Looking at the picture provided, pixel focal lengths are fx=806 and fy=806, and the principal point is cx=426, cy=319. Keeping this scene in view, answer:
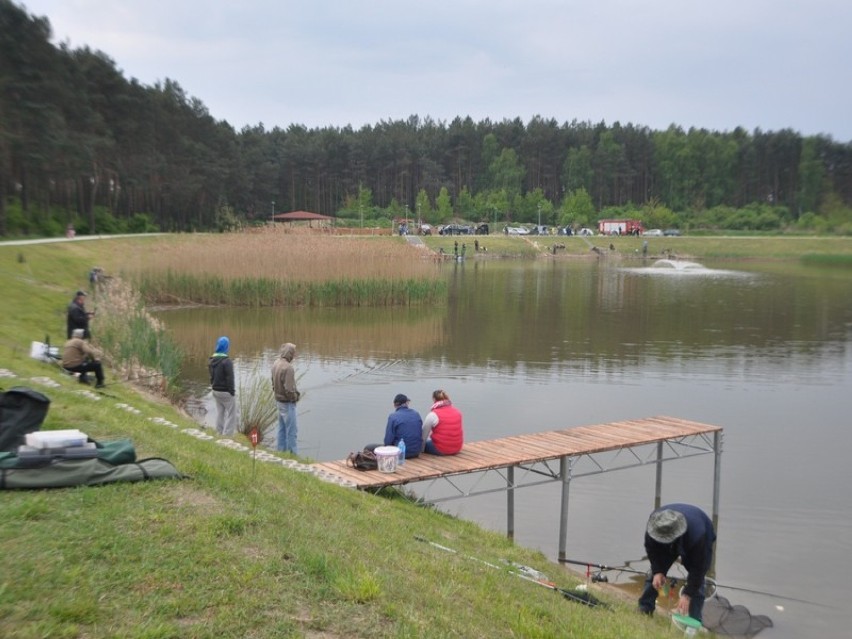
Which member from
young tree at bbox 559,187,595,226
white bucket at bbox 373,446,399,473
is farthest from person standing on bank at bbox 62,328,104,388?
young tree at bbox 559,187,595,226

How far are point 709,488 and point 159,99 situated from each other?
221 ft

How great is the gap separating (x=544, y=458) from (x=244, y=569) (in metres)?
6.51

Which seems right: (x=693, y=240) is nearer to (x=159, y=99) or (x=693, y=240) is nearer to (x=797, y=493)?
(x=159, y=99)

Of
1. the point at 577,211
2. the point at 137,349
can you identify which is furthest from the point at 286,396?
the point at 577,211

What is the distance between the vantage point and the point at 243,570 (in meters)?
5.25

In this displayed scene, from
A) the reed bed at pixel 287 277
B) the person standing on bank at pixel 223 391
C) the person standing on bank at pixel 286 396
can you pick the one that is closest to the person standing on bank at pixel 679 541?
the person standing on bank at pixel 286 396

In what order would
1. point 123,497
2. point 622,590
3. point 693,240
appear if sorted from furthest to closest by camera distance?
point 693,240, point 622,590, point 123,497

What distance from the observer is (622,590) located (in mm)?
9586

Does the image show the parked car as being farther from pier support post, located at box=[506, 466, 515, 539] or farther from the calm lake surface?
pier support post, located at box=[506, 466, 515, 539]

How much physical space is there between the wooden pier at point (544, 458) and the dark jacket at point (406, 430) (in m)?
0.18

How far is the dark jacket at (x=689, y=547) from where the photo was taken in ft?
23.7

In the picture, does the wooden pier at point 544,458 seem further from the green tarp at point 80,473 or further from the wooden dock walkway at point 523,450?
the green tarp at point 80,473

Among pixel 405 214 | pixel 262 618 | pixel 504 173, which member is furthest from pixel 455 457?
pixel 504 173

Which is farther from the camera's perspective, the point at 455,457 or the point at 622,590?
the point at 455,457
